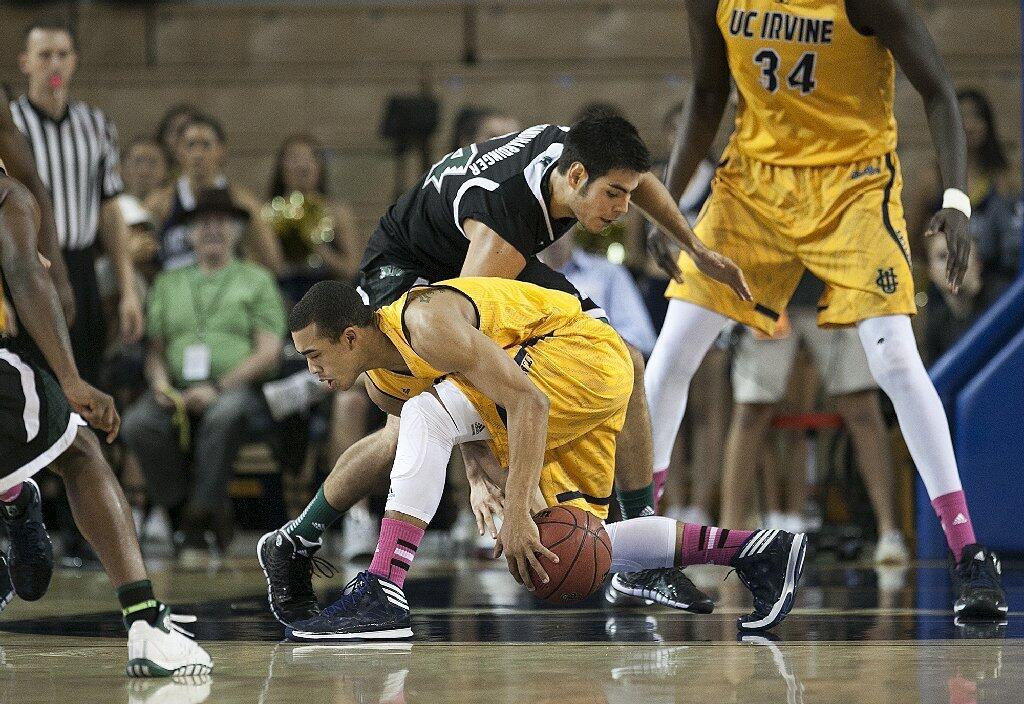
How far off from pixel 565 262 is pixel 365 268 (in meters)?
1.88

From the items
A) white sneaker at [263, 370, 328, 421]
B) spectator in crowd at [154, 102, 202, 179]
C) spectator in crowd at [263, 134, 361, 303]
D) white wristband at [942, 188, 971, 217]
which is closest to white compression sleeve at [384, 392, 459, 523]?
white wristband at [942, 188, 971, 217]

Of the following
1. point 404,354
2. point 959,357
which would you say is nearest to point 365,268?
point 404,354

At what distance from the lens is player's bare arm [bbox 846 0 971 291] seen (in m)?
3.89

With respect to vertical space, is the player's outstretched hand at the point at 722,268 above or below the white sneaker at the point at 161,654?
above

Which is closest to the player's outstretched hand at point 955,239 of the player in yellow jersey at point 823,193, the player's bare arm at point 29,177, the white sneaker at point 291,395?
the player in yellow jersey at point 823,193

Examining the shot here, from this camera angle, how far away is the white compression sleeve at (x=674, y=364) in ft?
13.6

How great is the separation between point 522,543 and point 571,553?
0.17 m

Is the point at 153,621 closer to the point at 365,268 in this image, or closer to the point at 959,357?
the point at 365,268

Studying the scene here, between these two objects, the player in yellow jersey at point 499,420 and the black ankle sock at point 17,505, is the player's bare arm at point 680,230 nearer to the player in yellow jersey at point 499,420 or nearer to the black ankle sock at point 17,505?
the player in yellow jersey at point 499,420

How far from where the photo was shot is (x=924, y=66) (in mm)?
3922

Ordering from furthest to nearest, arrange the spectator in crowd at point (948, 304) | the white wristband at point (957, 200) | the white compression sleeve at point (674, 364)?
the spectator in crowd at point (948, 304), the white compression sleeve at point (674, 364), the white wristband at point (957, 200)

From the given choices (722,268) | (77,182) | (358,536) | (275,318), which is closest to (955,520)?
(722,268)

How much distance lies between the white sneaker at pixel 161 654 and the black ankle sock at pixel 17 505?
A: 93 cm

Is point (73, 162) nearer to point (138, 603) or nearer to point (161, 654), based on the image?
point (138, 603)
